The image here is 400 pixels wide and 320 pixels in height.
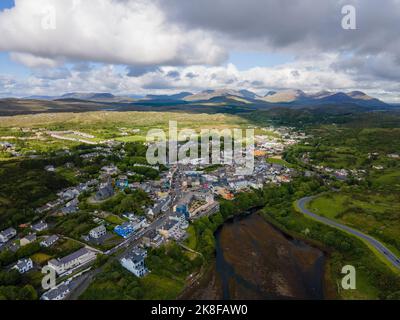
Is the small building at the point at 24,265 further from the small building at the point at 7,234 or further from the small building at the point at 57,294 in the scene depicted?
the small building at the point at 7,234

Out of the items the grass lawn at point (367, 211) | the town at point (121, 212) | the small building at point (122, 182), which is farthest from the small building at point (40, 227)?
the grass lawn at point (367, 211)

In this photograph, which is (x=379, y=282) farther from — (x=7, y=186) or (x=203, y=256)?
(x=7, y=186)

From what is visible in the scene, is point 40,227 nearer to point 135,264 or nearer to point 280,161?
point 135,264

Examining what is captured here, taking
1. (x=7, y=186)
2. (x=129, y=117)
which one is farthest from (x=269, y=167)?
(x=129, y=117)

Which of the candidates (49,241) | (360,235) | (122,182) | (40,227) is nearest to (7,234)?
(40,227)

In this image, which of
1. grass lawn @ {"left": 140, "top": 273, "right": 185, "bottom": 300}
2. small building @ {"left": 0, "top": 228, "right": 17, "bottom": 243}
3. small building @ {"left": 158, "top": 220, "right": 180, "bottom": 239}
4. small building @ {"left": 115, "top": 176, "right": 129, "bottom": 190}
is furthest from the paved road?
small building @ {"left": 0, "top": 228, "right": 17, "bottom": 243}

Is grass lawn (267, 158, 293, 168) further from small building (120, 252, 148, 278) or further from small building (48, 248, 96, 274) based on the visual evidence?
small building (48, 248, 96, 274)
